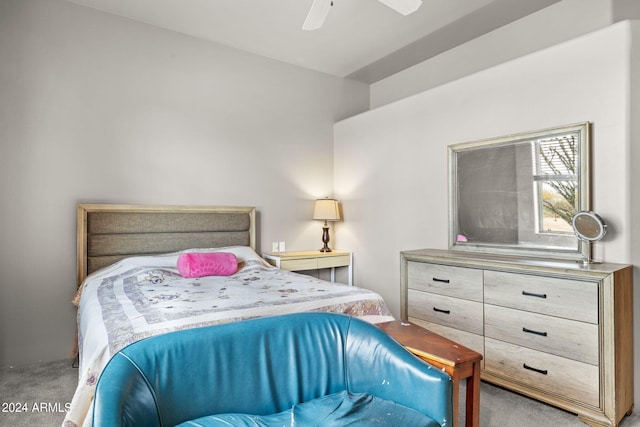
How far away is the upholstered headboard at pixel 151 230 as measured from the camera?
3006 millimetres

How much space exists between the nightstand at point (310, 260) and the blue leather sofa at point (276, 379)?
6.77 ft

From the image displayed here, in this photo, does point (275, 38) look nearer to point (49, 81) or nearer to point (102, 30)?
point (102, 30)

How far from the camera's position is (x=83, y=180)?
307 cm

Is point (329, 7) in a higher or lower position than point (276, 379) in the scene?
higher

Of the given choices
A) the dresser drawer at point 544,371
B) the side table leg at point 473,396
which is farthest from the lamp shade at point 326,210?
the side table leg at point 473,396

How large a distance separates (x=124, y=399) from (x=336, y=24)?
3.19 metres

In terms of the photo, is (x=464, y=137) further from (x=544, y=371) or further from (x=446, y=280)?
(x=544, y=371)

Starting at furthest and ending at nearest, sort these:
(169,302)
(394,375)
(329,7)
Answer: (329,7) → (169,302) → (394,375)

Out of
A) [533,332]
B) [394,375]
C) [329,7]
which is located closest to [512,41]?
[329,7]

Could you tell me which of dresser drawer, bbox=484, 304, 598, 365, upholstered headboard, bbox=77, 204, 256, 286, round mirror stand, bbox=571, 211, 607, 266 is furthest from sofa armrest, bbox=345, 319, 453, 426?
upholstered headboard, bbox=77, 204, 256, 286

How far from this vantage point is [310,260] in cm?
395

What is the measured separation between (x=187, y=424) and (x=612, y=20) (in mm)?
3651

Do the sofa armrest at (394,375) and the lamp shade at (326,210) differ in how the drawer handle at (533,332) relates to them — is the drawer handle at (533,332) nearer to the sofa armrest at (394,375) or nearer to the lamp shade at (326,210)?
the sofa armrest at (394,375)

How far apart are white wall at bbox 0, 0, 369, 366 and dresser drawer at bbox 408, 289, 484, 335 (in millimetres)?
1669
